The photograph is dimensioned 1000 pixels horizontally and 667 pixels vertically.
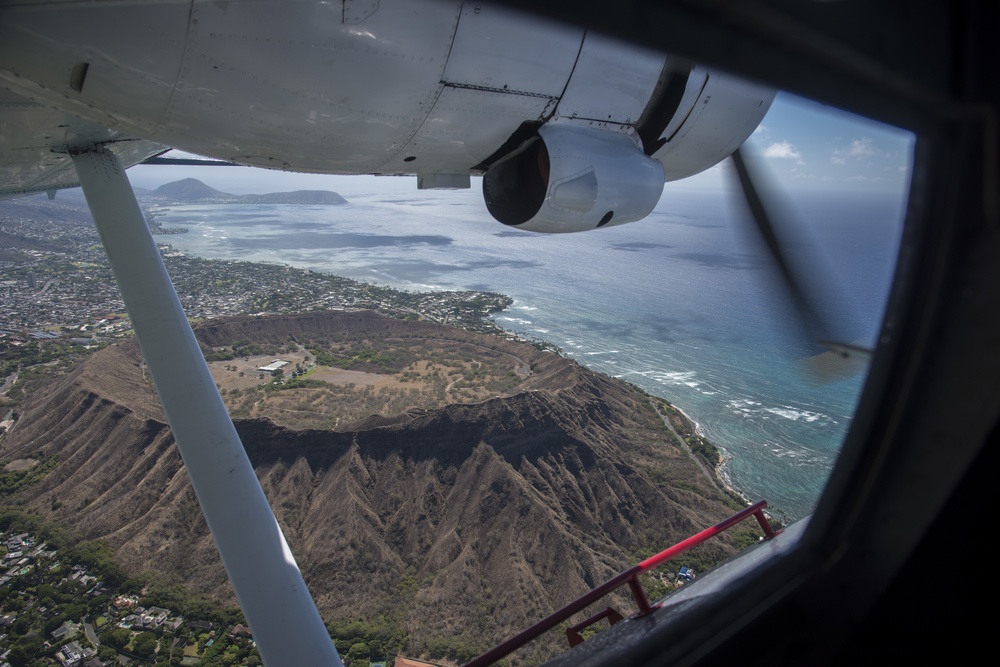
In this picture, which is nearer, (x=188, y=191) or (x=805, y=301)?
(x=805, y=301)

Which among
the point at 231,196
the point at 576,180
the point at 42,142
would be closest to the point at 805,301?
the point at 576,180

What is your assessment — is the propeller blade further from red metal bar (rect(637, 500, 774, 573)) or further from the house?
the house

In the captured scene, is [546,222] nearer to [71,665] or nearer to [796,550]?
[796,550]

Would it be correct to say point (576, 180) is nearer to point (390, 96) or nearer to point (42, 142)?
point (390, 96)

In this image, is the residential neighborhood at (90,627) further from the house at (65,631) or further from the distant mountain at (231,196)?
the distant mountain at (231,196)

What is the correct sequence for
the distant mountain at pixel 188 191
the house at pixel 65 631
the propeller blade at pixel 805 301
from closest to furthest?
the propeller blade at pixel 805 301
the house at pixel 65 631
the distant mountain at pixel 188 191

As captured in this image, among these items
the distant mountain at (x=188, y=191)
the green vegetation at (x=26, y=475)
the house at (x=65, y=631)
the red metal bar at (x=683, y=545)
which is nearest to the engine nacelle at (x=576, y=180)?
the red metal bar at (x=683, y=545)

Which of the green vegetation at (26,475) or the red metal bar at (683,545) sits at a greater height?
the red metal bar at (683,545)
